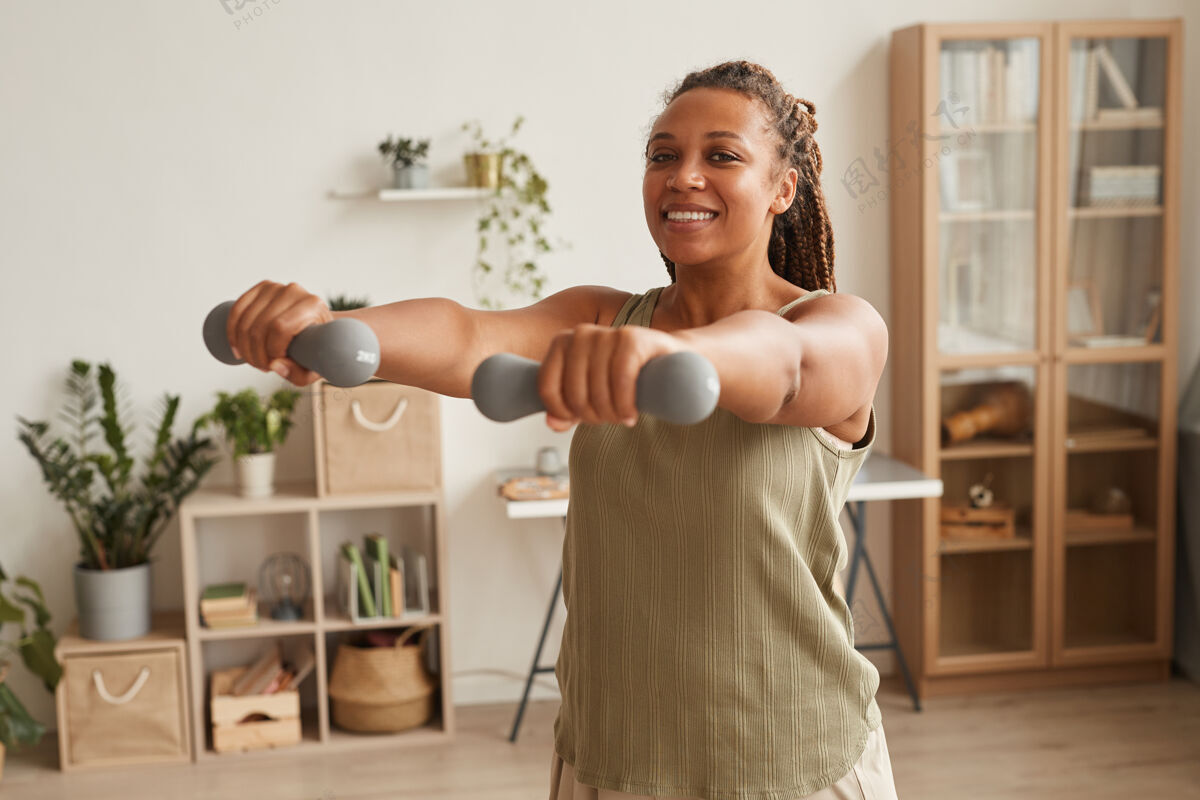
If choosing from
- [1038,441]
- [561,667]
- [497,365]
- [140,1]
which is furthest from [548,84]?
[497,365]

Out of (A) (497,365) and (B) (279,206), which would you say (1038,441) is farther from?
(A) (497,365)

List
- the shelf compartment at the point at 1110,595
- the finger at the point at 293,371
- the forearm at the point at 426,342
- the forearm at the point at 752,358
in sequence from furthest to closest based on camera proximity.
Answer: the shelf compartment at the point at 1110,595
the forearm at the point at 426,342
the finger at the point at 293,371
the forearm at the point at 752,358

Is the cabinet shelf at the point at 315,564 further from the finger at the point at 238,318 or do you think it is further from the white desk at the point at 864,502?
the finger at the point at 238,318

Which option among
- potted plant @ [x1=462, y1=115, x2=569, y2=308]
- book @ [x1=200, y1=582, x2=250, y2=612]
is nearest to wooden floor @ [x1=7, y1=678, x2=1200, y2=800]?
book @ [x1=200, y1=582, x2=250, y2=612]

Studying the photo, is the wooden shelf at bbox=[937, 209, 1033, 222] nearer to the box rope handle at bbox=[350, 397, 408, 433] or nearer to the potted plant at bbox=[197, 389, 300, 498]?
the box rope handle at bbox=[350, 397, 408, 433]

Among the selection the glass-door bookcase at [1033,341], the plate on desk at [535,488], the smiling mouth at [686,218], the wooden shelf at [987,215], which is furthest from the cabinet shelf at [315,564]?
the smiling mouth at [686,218]

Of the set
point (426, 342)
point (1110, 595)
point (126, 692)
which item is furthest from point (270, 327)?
point (1110, 595)

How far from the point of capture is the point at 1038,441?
3.53 meters

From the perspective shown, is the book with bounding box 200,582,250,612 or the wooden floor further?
the book with bounding box 200,582,250,612

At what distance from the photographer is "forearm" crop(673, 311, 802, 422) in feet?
2.43

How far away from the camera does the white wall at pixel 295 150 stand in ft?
10.8

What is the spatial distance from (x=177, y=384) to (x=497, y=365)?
117 inches

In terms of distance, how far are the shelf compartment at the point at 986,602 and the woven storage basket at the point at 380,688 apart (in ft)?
5.32

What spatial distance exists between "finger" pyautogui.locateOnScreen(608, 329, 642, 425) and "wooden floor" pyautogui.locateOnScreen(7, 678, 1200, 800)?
2.56 meters
